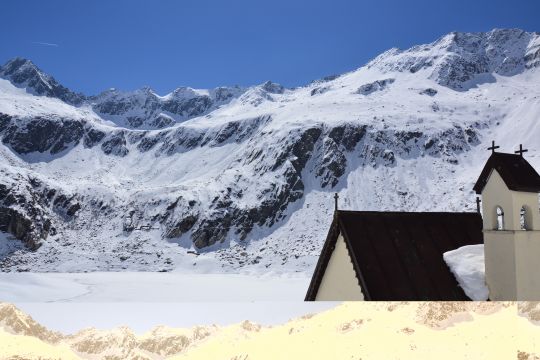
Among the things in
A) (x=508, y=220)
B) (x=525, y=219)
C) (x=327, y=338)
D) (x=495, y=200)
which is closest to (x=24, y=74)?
(x=327, y=338)

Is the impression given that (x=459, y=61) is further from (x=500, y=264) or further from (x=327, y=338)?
(x=327, y=338)

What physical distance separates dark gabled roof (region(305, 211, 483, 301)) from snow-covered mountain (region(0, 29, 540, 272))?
1.95m

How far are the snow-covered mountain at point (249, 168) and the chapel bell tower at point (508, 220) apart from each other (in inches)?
99.4

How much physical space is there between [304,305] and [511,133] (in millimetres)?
10000

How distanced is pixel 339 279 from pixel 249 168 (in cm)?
3713

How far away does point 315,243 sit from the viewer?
21.1 meters

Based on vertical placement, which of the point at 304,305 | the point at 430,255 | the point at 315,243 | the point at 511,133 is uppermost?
the point at 511,133

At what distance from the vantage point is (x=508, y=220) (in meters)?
3.60

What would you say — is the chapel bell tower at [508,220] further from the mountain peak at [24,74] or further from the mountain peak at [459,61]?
the mountain peak at [459,61]

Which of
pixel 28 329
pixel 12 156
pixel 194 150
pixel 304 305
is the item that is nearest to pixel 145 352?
pixel 28 329

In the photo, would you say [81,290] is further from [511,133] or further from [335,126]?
[335,126]

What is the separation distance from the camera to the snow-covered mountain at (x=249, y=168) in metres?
15.8

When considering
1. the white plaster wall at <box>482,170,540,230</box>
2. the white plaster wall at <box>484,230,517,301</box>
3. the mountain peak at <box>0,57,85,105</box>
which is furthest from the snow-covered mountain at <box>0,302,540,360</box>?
the mountain peak at <box>0,57,85,105</box>

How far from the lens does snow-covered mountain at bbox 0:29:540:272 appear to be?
1581cm
